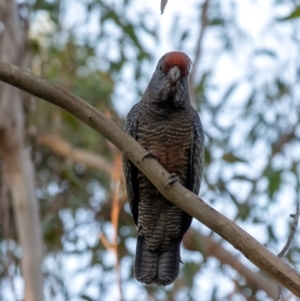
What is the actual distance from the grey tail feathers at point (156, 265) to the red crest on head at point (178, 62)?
880mm

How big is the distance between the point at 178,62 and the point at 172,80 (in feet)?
0.29

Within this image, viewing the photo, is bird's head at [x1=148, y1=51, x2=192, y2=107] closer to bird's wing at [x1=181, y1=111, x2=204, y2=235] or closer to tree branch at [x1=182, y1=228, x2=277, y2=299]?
bird's wing at [x1=181, y1=111, x2=204, y2=235]

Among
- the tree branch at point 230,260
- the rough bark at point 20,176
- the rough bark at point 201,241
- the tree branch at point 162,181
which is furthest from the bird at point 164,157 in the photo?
the tree branch at point 230,260

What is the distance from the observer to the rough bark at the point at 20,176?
4.23 meters

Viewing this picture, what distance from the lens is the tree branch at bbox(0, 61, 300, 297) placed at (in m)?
2.28

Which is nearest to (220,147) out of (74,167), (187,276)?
(187,276)

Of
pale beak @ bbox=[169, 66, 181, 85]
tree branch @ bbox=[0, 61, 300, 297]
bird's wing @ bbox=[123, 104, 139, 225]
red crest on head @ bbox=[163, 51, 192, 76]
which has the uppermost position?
red crest on head @ bbox=[163, 51, 192, 76]

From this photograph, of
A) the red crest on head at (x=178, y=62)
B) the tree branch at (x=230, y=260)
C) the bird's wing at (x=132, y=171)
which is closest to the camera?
the red crest on head at (x=178, y=62)

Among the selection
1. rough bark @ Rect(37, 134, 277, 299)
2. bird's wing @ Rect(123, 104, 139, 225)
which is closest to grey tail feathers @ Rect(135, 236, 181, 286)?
bird's wing @ Rect(123, 104, 139, 225)

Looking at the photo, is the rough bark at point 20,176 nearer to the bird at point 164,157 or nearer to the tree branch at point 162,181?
the bird at point 164,157

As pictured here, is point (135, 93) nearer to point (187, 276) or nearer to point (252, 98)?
point (252, 98)

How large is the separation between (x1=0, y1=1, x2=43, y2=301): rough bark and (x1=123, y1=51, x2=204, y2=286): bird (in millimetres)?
946

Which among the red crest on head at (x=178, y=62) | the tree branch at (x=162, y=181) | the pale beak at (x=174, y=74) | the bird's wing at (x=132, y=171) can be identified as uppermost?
the red crest on head at (x=178, y=62)

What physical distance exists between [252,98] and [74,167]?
156 centimetres
